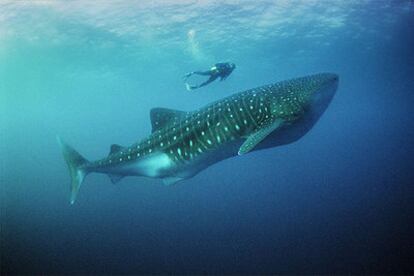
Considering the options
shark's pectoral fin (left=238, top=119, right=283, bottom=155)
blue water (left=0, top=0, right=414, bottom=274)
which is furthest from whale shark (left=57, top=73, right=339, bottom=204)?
blue water (left=0, top=0, right=414, bottom=274)

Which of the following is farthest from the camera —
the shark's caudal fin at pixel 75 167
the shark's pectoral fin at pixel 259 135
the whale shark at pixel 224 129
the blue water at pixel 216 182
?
the blue water at pixel 216 182

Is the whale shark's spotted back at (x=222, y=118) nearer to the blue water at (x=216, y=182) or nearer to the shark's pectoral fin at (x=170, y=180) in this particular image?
the shark's pectoral fin at (x=170, y=180)

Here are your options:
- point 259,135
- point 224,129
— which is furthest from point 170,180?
point 259,135

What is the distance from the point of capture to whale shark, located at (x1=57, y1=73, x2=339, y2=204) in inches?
223

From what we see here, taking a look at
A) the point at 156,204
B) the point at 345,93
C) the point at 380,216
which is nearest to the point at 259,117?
the point at 380,216

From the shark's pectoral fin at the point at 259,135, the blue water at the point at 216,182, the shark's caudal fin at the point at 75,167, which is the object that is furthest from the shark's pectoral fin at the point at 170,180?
the blue water at the point at 216,182

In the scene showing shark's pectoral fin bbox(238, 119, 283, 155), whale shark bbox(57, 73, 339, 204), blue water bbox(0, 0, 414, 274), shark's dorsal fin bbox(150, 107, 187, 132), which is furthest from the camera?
blue water bbox(0, 0, 414, 274)

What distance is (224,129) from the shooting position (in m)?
6.02

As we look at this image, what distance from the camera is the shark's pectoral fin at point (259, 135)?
5238 millimetres

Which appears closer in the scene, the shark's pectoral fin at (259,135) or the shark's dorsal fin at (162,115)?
the shark's pectoral fin at (259,135)

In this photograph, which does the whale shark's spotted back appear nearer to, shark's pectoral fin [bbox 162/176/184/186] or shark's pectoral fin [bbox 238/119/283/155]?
shark's pectoral fin [bbox 238/119/283/155]

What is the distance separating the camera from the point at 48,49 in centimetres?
3312

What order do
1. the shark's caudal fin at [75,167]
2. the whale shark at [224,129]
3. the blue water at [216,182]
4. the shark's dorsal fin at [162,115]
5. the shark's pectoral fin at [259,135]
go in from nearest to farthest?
the shark's pectoral fin at [259,135] → the whale shark at [224,129] → the shark's dorsal fin at [162,115] → the shark's caudal fin at [75,167] → the blue water at [216,182]

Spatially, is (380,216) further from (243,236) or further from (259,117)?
(259,117)
